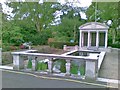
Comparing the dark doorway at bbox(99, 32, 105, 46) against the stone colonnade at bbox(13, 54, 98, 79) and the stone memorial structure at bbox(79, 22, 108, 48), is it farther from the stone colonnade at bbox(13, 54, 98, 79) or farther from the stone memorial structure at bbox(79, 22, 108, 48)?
the stone colonnade at bbox(13, 54, 98, 79)

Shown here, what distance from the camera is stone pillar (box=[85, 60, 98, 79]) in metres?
6.42

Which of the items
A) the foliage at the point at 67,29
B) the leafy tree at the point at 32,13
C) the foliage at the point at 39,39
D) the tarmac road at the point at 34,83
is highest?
the leafy tree at the point at 32,13

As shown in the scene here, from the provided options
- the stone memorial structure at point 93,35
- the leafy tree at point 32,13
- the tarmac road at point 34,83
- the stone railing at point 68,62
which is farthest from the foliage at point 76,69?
the leafy tree at point 32,13

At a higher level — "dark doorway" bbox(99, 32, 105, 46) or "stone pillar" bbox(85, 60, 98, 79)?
"dark doorway" bbox(99, 32, 105, 46)

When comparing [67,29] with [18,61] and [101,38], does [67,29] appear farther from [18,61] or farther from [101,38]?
[18,61]

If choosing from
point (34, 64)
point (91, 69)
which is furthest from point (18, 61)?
point (91, 69)

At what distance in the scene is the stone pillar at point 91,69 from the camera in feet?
21.1

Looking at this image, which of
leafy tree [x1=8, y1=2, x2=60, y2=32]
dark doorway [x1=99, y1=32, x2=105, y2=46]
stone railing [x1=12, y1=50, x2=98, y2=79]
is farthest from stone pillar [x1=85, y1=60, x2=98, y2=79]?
leafy tree [x1=8, y1=2, x2=60, y2=32]

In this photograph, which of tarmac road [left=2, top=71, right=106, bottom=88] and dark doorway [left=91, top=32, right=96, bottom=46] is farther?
dark doorway [left=91, top=32, right=96, bottom=46]

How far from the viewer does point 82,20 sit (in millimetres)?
33562

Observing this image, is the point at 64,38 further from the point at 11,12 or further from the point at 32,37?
the point at 11,12

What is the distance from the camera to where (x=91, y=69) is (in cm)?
647

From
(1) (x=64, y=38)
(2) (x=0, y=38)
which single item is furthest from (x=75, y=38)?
(2) (x=0, y=38)

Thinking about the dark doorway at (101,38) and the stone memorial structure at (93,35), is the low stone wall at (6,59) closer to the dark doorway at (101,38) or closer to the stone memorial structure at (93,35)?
the stone memorial structure at (93,35)
